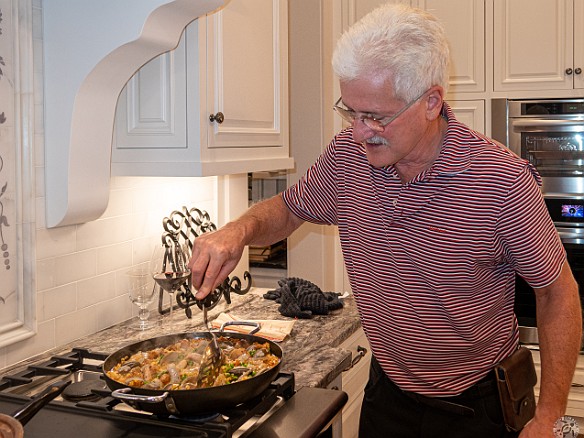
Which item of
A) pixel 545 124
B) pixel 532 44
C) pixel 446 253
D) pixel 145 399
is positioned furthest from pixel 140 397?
pixel 532 44

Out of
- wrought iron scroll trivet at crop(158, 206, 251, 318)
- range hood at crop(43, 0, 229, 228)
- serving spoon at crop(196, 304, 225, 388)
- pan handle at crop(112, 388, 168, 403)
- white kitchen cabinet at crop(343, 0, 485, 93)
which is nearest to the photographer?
pan handle at crop(112, 388, 168, 403)

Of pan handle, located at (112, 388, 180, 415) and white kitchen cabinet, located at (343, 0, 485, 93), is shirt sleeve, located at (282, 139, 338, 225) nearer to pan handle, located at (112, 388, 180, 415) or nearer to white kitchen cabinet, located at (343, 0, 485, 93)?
pan handle, located at (112, 388, 180, 415)

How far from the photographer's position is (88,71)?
1872mm

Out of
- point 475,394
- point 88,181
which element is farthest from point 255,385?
point 88,181

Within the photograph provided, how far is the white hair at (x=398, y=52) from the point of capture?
1573 millimetres

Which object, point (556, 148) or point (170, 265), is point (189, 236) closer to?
point (170, 265)

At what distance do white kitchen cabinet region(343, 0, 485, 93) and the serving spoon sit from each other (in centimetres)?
232

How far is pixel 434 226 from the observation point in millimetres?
1717

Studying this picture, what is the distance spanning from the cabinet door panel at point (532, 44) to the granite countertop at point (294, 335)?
1.50m

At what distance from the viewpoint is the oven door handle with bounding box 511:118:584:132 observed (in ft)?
11.0

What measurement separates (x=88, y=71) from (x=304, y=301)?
106 centimetres

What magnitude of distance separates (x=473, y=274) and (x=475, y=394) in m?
0.31

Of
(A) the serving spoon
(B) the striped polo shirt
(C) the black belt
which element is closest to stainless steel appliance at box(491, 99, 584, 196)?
(B) the striped polo shirt

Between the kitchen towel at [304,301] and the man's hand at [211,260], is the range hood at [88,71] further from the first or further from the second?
the kitchen towel at [304,301]
